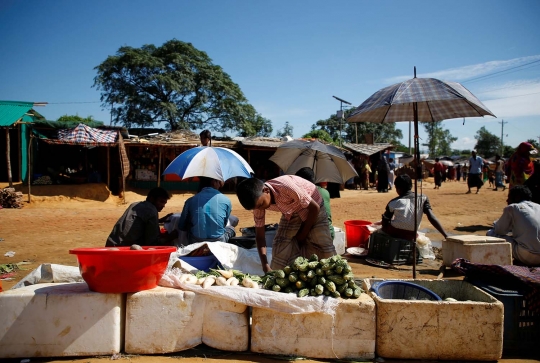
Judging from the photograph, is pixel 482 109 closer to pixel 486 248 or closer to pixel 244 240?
pixel 486 248

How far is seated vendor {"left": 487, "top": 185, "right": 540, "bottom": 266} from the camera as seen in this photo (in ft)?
15.9

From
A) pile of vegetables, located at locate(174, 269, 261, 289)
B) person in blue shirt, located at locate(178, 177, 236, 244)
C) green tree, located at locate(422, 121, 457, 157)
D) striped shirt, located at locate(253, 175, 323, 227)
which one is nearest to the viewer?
pile of vegetables, located at locate(174, 269, 261, 289)

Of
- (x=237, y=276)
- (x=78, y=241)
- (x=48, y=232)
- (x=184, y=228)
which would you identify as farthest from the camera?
(x=48, y=232)

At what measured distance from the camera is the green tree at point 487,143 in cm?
6372

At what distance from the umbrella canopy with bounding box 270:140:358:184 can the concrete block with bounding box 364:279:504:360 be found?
13.2ft

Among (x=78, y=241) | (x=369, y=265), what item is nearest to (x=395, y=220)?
(x=369, y=265)

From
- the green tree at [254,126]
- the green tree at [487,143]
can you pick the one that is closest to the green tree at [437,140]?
the green tree at [487,143]

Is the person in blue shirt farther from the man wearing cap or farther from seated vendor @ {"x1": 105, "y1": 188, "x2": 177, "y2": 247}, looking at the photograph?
the man wearing cap

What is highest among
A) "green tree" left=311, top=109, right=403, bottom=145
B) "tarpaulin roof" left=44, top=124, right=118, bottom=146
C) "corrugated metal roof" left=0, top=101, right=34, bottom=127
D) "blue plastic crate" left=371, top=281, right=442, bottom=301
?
"green tree" left=311, top=109, right=403, bottom=145

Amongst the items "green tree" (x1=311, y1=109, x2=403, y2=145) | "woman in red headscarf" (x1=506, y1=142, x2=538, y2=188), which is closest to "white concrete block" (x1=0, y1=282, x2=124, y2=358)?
"woman in red headscarf" (x1=506, y1=142, x2=538, y2=188)

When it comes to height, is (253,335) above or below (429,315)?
below

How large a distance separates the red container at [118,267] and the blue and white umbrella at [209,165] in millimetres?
2171

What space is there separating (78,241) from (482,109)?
7.77m

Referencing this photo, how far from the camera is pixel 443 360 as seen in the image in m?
3.02
